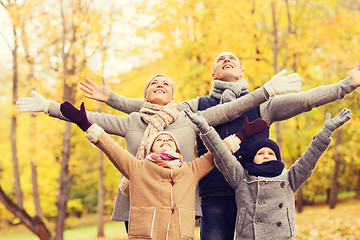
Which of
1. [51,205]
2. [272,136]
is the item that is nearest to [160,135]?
[272,136]

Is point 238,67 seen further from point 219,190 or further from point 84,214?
point 84,214

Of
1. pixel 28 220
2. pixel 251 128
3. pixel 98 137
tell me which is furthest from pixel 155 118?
pixel 28 220

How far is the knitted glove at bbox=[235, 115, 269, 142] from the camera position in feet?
9.39

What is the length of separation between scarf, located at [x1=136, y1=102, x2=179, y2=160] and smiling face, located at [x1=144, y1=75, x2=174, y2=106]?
0.05 meters

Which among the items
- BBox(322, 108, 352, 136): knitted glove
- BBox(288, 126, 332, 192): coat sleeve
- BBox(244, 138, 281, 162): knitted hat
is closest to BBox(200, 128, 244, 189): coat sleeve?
BBox(244, 138, 281, 162): knitted hat

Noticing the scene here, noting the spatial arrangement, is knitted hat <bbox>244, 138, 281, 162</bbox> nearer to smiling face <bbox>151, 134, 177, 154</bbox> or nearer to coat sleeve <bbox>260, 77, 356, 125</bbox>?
coat sleeve <bbox>260, 77, 356, 125</bbox>

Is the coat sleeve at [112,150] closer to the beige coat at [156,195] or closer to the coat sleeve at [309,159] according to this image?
the beige coat at [156,195]

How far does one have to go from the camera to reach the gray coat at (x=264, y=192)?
107 inches

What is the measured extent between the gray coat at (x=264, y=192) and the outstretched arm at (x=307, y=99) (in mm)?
329

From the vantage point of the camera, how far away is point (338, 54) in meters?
10.0

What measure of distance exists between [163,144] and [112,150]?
0.37 meters

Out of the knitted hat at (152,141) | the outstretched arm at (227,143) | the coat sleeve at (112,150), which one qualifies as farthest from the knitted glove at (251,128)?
the coat sleeve at (112,150)

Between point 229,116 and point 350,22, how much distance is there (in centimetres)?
1041

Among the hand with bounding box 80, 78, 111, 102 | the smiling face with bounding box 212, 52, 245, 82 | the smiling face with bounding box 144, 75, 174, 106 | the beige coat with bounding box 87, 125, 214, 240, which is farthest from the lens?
the hand with bounding box 80, 78, 111, 102
